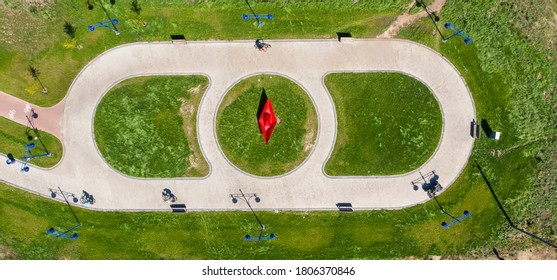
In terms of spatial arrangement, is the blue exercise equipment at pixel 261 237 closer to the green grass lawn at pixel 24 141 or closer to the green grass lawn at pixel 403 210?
the green grass lawn at pixel 403 210

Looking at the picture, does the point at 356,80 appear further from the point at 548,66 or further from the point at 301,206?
the point at 548,66

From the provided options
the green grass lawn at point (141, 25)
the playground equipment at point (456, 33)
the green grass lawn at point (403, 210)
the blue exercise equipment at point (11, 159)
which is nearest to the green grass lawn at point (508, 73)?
the green grass lawn at point (403, 210)

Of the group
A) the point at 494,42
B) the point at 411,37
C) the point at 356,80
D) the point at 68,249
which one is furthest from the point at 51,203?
the point at 494,42

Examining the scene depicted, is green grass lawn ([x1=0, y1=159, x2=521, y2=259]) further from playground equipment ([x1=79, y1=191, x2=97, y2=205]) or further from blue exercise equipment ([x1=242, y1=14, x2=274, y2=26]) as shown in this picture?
blue exercise equipment ([x1=242, y1=14, x2=274, y2=26])

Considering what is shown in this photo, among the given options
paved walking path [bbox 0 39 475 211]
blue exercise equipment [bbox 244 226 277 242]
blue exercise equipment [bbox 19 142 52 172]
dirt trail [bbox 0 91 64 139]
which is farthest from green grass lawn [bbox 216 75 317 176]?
blue exercise equipment [bbox 19 142 52 172]

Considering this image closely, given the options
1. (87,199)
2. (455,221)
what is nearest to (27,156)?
(87,199)
